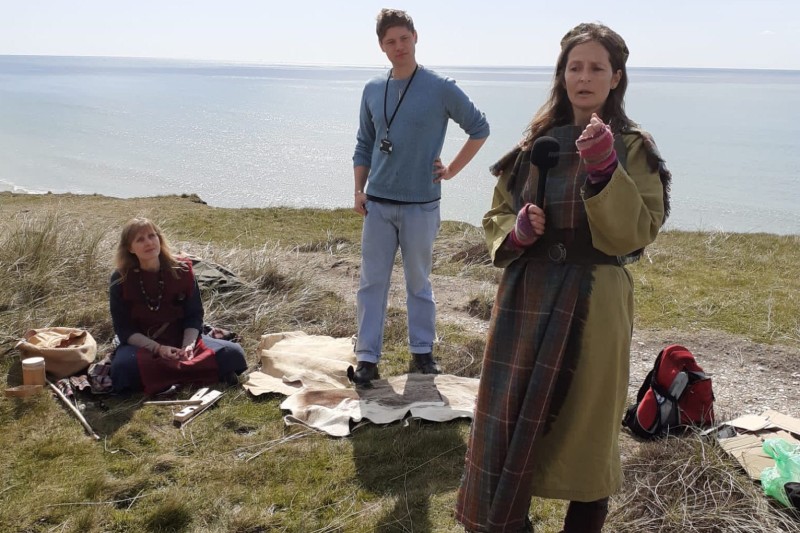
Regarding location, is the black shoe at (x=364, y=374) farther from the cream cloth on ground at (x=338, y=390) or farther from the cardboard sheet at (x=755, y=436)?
the cardboard sheet at (x=755, y=436)

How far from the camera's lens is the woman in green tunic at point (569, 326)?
7.43 ft

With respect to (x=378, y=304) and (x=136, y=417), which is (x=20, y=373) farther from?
(x=378, y=304)

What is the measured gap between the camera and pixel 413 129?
4098mm

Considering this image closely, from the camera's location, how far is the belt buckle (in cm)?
231

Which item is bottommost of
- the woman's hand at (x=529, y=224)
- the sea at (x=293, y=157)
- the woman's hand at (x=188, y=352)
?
the sea at (x=293, y=157)

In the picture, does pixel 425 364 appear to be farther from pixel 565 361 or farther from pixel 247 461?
pixel 565 361

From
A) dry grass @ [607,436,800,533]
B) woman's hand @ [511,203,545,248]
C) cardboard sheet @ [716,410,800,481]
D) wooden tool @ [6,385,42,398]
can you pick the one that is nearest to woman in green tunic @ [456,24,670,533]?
woman's hand @ [511,203,545,248]

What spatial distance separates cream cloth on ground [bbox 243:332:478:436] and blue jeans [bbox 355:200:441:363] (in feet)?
0.82

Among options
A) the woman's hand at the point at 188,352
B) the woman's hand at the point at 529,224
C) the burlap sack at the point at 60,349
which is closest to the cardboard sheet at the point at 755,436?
the woman's hand at the point at 529,224

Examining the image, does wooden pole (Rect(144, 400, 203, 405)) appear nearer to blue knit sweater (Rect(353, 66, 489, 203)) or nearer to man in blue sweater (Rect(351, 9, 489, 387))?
man in blue sweater (Rect(351, 9, 489, 387))

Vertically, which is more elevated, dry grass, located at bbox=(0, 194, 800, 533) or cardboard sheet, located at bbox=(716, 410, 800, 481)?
cardboard sheet, located at bbox=(716, 410, 800, 481)

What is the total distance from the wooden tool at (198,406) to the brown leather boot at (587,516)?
→ 2.26 meters

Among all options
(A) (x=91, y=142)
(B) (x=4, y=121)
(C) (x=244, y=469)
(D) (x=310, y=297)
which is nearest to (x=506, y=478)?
(C) (x=244, y=469)

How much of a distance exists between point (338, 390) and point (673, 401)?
1785 mm
